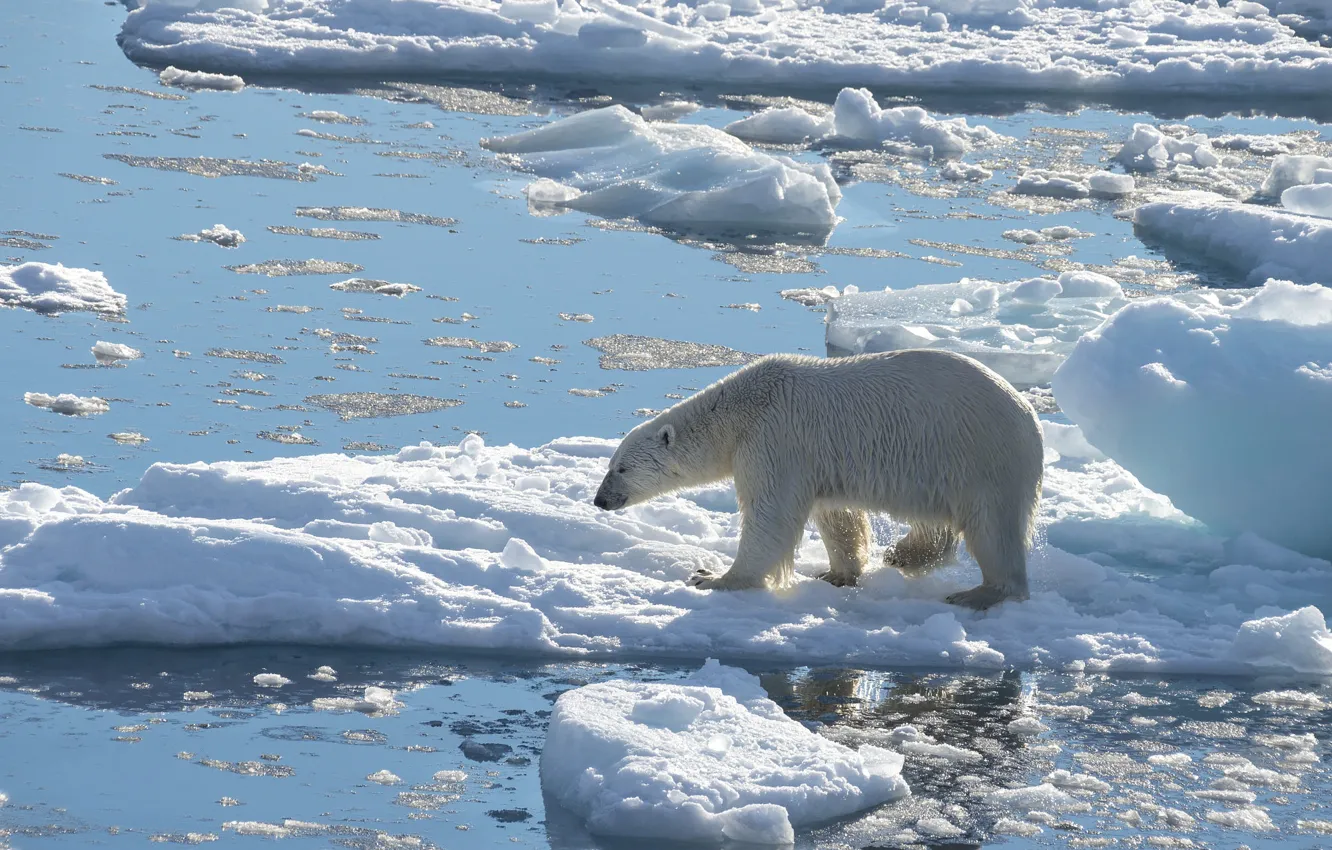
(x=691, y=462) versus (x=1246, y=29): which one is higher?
(x=1246, y=29)

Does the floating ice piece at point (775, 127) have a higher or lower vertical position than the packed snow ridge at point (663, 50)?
lower

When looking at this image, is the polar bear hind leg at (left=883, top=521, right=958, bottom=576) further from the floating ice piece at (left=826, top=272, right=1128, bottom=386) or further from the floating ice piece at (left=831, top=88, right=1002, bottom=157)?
the floating ice piece at (left=831, top=88, right=1002, bottom=157)

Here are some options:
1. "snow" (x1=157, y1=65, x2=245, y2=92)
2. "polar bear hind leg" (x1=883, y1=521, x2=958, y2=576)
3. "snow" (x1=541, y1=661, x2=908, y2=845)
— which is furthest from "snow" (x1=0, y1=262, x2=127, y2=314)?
"snow" (x1=157, y1=65, x2=245, y2=92)

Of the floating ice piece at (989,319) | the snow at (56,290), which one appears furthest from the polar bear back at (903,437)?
the snow at (56,290)

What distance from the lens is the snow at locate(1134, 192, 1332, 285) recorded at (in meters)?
12.5

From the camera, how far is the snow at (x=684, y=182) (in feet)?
46.0

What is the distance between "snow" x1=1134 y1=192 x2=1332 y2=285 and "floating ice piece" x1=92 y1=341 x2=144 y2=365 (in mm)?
8050

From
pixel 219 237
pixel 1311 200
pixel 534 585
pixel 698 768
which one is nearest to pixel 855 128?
pixel 1311 200

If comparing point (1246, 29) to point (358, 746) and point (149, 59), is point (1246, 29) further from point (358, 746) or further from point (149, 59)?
point (358, 746)

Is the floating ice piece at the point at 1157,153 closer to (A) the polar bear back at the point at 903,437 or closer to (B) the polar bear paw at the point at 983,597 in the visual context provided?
(A) the polar bear back at the point at 903,437

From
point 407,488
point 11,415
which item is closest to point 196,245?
point 11,415

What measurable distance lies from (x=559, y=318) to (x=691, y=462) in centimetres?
454

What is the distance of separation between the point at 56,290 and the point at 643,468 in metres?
5.68

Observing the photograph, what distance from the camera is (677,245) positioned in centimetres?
1356
